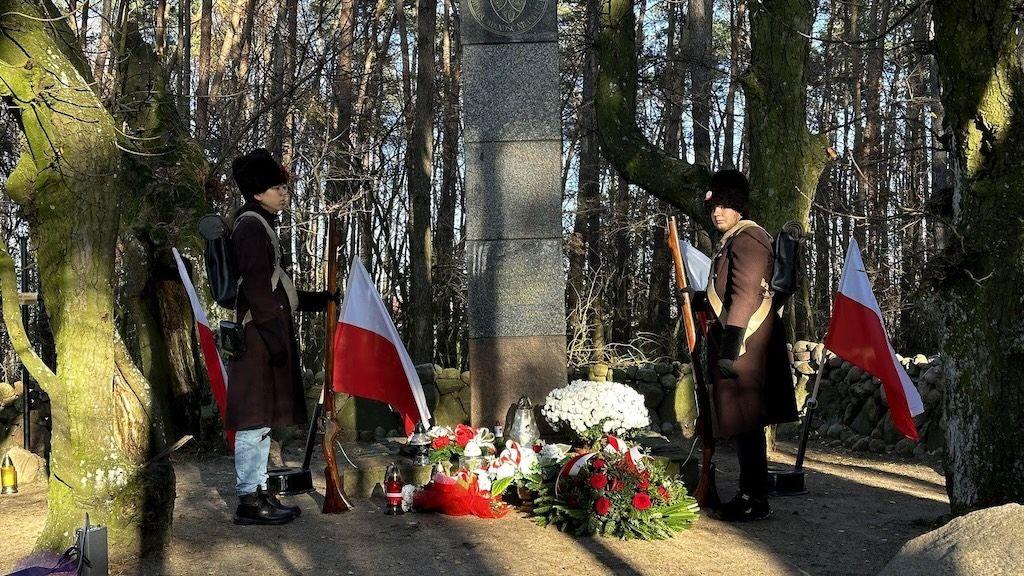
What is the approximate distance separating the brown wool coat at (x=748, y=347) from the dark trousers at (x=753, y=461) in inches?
3.3

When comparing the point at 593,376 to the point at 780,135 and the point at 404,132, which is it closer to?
the point at 780,135

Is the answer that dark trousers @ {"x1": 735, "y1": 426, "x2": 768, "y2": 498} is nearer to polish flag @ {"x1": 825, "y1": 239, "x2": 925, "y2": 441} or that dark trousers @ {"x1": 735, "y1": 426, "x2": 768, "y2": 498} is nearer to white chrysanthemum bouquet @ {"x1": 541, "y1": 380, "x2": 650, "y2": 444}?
white chrysanthemum bouquet @ {"x1": 541, "y1": 380, "x2": 650, "y2": 444}

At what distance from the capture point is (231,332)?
5.56 metres

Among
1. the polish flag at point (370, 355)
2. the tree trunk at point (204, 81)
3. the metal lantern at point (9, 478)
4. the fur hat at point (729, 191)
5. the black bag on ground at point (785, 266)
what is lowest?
the metal lantern at point (9, 478)

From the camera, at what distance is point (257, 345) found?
564cm

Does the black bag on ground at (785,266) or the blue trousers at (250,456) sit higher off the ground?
the black bag on ground at (785,266)

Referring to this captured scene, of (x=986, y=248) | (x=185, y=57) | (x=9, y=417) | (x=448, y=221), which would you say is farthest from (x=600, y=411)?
(x=448, y=221)

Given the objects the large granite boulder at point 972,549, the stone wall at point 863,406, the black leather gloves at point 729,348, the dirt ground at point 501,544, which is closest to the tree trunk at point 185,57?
the dirt ground at point 501,544

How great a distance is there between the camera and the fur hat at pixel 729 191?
594 cm

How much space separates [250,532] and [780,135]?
604 centimetres

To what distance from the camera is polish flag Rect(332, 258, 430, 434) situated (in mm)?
6258

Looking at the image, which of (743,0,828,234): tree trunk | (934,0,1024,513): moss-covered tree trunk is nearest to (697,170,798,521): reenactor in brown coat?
(934,0,1024,513): moss-covered tree trunk

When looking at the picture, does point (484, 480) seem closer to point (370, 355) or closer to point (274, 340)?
point (370, 355)

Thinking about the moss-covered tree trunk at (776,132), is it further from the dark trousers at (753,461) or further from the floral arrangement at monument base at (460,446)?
the dark trousers at (753,461)
